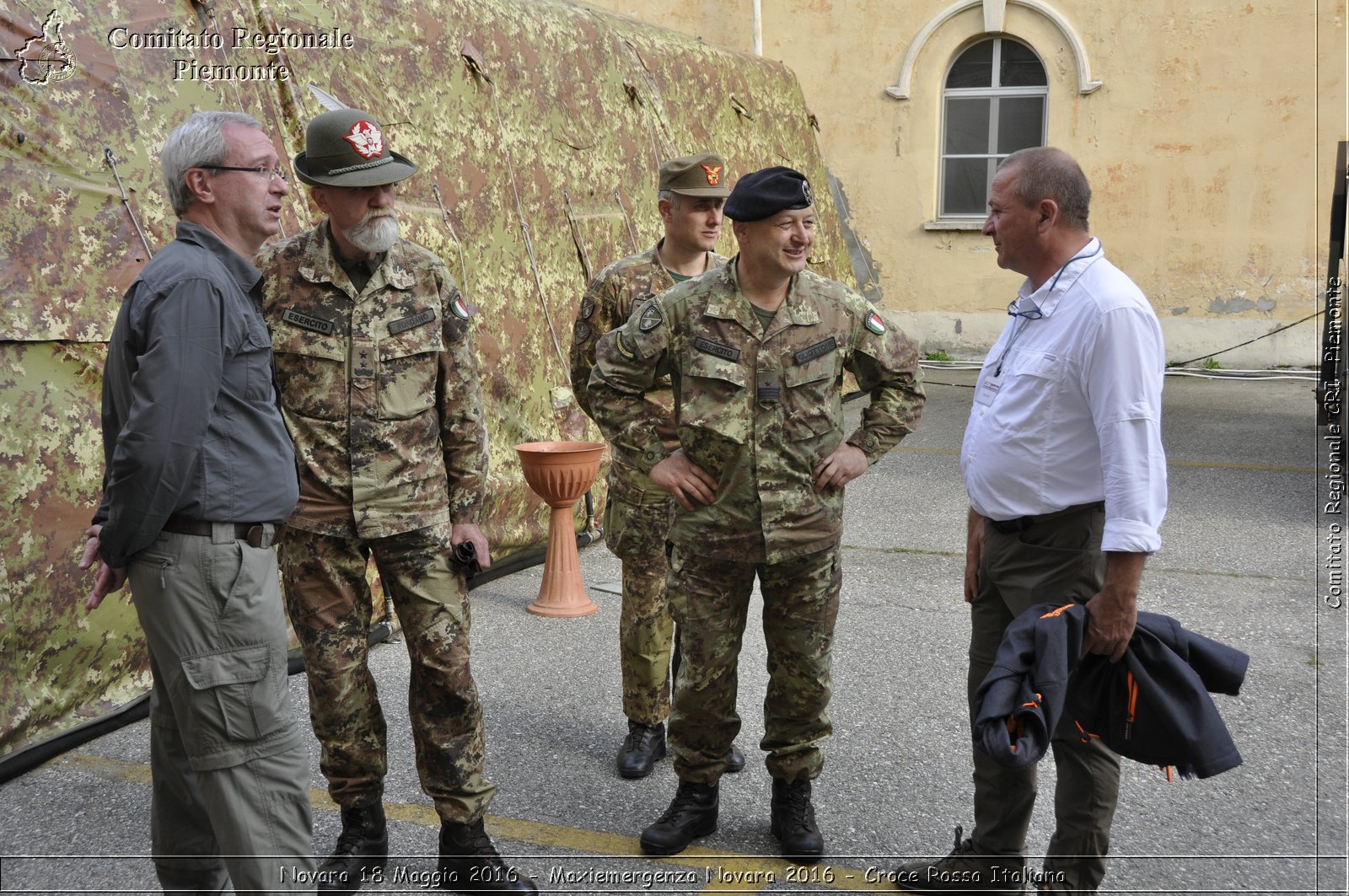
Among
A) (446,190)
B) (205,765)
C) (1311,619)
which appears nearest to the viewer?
(205,765)

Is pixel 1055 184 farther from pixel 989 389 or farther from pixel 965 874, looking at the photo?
pixel 965 874

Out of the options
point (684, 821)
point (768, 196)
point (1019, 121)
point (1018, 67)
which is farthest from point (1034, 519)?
point (1018, 67)

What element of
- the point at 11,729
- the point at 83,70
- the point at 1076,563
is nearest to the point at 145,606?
the point at 11,729

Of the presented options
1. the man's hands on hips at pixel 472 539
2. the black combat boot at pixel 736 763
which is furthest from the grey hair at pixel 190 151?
the black combat boot at pixel 736 763

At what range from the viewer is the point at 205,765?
2.72 metres

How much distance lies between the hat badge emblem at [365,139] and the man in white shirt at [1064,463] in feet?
5.55

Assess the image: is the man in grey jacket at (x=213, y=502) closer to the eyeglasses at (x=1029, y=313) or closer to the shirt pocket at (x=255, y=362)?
the shirt pocket at (x=255, y=362)

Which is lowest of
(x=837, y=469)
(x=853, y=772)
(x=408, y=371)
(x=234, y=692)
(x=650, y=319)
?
(x=853, y=772)

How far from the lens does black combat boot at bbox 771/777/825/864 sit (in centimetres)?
356

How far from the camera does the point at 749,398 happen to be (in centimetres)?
351

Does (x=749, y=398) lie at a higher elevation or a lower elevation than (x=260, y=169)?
lower

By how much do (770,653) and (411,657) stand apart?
3.50ft

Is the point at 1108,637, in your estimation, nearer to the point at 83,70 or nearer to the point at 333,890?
the point at 333,890

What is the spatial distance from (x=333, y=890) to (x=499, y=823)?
0.63 meters
